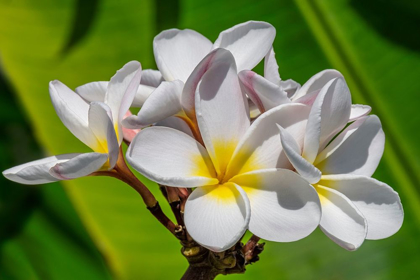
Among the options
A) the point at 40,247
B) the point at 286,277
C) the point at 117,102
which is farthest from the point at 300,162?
→ the point at 40,247

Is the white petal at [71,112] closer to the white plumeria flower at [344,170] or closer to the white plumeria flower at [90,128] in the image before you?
the white plumeria flower at [90,128]

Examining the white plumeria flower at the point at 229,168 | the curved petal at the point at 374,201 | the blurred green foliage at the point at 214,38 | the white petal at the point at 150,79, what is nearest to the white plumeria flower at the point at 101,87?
the white petal at the point at 150,79

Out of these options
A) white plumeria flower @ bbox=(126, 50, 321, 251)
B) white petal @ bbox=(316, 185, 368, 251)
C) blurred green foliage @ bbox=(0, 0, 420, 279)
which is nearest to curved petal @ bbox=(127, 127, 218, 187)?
white plumeria flower @ bbox=(126, 50, 321, 251)

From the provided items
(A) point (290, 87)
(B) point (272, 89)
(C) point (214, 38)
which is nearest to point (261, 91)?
(B) point (272, 89)

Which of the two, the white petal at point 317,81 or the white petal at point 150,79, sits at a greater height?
the white petal at point 150,79

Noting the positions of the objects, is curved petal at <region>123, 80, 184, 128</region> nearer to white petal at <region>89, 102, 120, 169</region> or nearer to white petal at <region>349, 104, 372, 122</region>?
white petal at <region>89, 102, 120, 169</region>

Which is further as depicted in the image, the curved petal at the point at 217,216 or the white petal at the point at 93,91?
the white petal at the point at 93,91

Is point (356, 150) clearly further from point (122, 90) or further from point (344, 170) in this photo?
point (122, 90)
